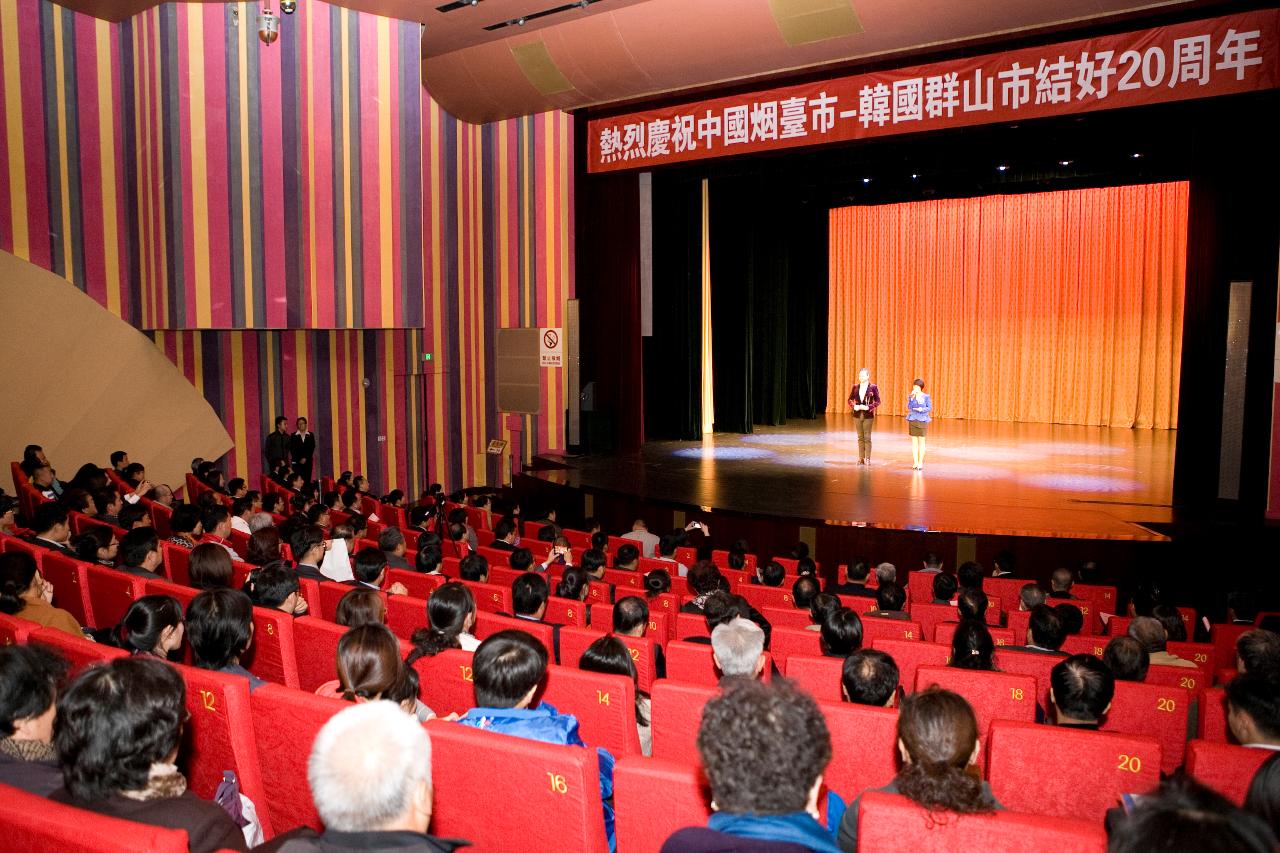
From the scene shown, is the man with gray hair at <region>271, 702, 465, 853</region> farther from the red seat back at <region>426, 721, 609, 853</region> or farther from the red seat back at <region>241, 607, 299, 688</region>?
the red seat back at <region>241, 607, 299, 688</region>

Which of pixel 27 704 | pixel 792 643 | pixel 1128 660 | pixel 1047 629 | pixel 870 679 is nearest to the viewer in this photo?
pixel 27 704

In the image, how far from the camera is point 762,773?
161 centimetres

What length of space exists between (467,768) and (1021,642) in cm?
410

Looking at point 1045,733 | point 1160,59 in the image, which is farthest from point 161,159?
point 1045,733

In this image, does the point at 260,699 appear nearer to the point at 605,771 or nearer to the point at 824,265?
the point at 605,771

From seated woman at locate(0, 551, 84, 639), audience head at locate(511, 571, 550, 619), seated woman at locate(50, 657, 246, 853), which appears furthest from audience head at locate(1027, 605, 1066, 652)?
seated woman at locate(0, 551, 84, 639)

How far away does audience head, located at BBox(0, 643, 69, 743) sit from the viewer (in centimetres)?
224

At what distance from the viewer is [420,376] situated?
1305cm

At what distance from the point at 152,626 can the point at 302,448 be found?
340 inches

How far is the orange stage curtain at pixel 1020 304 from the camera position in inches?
682

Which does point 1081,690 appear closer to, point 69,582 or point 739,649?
point 739,649

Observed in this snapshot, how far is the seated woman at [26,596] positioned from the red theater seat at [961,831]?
3029 mm

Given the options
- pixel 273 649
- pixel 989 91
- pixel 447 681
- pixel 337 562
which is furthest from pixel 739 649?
pixel 989 91

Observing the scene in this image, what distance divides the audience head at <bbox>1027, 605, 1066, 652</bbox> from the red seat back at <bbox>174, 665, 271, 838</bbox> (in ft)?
Result: 10.7
